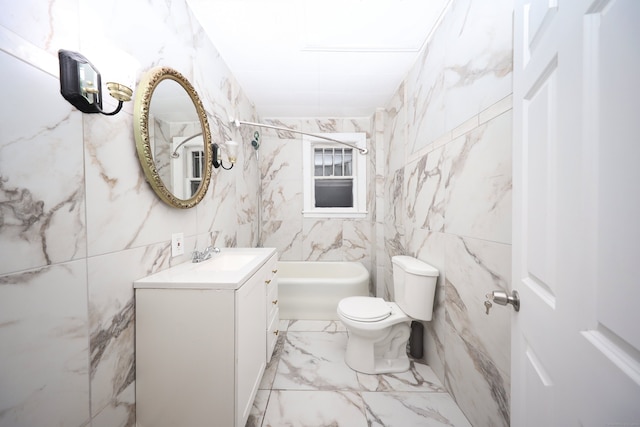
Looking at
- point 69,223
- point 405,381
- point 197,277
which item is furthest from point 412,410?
point 69,223

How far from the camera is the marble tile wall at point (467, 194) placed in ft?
3.30

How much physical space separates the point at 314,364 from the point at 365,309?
587 millimetres

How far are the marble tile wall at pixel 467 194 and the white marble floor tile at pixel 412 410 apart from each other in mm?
82

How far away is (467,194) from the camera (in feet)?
4.04

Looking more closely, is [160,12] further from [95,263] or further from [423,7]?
[423,7]

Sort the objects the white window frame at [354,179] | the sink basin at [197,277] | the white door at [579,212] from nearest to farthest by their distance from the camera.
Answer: the white door at [579,212], the sink basin at [197,277], the white window frame at [354,179]

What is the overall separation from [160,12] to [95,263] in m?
1.28

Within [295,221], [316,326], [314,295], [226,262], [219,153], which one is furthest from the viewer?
[295,221]

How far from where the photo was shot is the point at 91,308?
2.72 ft

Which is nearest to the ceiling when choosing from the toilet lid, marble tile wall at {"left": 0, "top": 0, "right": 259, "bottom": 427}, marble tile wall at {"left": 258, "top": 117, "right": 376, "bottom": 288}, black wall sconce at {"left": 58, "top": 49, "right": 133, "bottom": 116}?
marble tile wall at {"left": 0, "top": 0, "right": 259, "bottom": 427}

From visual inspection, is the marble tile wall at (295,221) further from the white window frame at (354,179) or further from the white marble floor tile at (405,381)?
the white marble floor tile at (405,381)

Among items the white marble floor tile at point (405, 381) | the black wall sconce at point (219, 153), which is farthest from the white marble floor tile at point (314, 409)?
the black wall sconce at point (219, 153)

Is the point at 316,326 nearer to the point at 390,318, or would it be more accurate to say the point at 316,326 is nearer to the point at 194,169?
the point at 390,318

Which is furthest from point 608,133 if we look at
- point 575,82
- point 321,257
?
point 321,257
